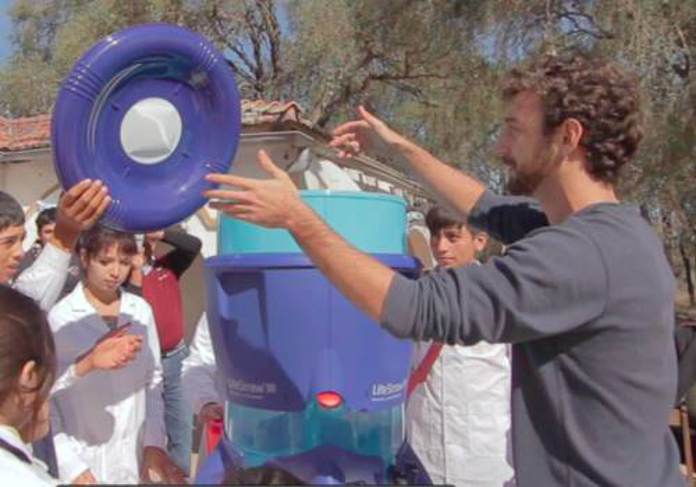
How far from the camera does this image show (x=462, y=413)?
2.44m

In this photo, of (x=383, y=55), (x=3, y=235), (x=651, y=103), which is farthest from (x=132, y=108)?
(x=383, y=55)

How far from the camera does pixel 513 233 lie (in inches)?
70.2

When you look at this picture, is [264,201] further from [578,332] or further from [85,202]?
[578,332]

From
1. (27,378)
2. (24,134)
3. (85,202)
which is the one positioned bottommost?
(27,378)

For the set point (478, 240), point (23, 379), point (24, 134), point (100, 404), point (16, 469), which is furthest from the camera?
point (24, 134)

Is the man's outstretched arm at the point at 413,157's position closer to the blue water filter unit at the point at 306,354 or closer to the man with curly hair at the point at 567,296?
the blue water filter unit at the point at 306,354

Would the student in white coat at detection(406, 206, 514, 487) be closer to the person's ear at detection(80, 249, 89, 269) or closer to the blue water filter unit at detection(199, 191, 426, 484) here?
the blue water filter unit at detection(199, 191, 426, 484)

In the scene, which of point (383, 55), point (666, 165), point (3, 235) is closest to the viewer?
point (3, 235)

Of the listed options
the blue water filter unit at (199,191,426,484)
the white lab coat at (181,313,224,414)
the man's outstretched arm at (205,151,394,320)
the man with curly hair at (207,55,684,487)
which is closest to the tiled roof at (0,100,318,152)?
the white lab coat at (181,313,224,414)

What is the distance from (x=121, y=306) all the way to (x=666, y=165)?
5.83m

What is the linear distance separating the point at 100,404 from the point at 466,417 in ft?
3.76

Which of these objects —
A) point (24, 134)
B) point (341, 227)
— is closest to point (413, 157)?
point (341, 227)

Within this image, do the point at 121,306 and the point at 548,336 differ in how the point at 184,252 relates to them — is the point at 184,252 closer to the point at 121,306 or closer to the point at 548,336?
the point at 121,306

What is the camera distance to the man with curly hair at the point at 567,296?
1257mm
